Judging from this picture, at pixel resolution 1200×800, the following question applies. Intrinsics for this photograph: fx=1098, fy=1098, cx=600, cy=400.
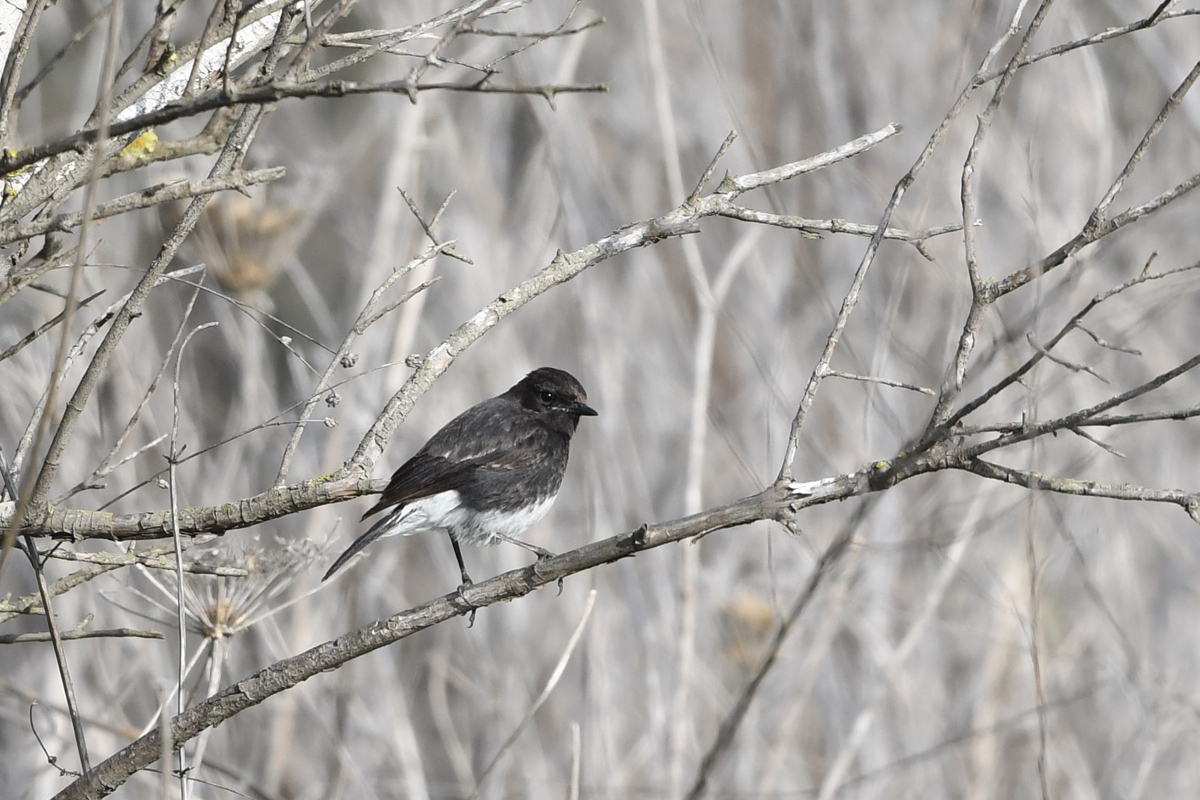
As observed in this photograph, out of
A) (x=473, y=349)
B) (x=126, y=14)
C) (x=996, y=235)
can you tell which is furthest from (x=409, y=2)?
(x=996, y=235)

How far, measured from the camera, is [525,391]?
13.9ft

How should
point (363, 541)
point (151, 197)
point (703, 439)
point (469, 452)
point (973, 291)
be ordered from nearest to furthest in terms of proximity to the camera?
point (151, 197) → point (973, 291) → point (363, 541) → point (469, 452) → point (703, 439)

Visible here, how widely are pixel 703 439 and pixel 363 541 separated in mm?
2157

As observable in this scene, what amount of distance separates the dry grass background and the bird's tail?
1.02 meters

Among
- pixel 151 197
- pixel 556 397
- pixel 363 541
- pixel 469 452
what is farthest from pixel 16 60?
pixel 556 397

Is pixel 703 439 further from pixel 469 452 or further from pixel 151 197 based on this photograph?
pixel 151 197

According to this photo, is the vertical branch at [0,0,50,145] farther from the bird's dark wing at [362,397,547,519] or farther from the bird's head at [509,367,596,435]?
the bird's head at [509,367,596,435]

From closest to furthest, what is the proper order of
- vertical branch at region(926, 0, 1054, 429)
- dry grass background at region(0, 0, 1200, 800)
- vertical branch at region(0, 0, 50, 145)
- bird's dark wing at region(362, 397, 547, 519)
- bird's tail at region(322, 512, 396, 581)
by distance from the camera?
vertical branch at region(0, 0, 50, 145) < vertical branch at region(926, 0, 1054, 429) < bird's tail at region(322, 512, 396, 581) < bird's dark wing at region(362, 397, 547, 519) < dry grass background at region(0, 0, 1200, 800)

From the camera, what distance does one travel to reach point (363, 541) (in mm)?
3373

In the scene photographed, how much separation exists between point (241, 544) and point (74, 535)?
3.05 ft

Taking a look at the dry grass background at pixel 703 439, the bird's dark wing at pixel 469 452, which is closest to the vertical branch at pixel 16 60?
the bird's dark wing at pixel 469 452

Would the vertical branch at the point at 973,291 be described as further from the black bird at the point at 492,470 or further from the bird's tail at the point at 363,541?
the black bird at the point at 492,470

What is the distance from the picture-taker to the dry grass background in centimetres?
459

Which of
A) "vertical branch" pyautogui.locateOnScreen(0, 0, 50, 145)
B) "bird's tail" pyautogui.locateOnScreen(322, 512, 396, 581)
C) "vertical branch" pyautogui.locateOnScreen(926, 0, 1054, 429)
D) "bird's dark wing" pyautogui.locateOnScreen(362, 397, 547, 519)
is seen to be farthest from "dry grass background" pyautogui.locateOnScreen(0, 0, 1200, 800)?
"vertical branch" pyautogui.locateOnScreen(0, 0, 50, 145)
